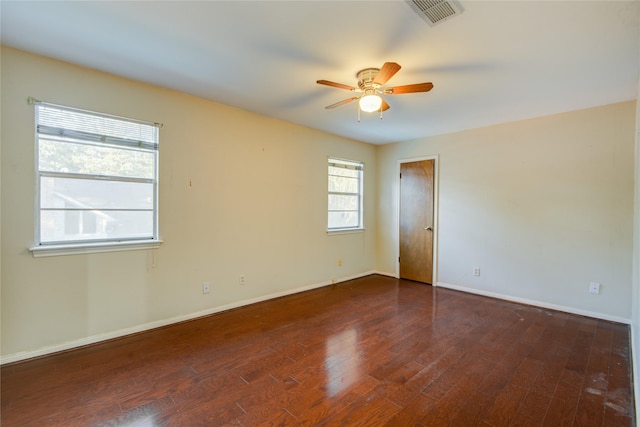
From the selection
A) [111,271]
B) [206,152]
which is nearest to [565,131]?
[206,152]

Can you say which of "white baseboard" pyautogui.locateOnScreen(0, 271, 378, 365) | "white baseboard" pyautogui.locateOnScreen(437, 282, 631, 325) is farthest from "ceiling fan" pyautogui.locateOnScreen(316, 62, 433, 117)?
"white baseboard" pyautogui.locateOnScreen(437, 282, 631, 325)

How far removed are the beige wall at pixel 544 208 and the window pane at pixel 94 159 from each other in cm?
413

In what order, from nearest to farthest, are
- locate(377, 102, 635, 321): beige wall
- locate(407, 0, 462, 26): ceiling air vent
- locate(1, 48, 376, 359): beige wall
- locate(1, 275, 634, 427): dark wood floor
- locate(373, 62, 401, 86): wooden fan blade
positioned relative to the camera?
locate(407, 0, 462, 26): ceiling air vent < locate(1, 275, 634, 427): dark wood floor < locate(373, 62, 401, 86): wooden fan blade < locate(1, 48, 376, 359): beige wall < locate(377, 102, 635, 321): beige wall

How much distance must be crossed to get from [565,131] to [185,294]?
196 inches

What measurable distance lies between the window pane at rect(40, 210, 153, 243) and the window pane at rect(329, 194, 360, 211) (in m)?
2.76

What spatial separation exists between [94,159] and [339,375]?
2.87 m

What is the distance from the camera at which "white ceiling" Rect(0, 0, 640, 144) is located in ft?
6.00

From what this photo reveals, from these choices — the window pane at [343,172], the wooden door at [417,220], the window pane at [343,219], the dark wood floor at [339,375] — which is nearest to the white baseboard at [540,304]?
the dark wood floor at [339,375]

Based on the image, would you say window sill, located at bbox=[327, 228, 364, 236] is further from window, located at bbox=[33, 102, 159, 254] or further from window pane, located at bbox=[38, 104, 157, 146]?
window pane, located at bbox=[38, 104, 157, 146]

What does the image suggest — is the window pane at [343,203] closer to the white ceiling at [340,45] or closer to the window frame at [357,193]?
the window frame at [357,193]

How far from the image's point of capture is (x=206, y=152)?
337 centimetres

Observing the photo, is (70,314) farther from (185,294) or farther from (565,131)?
(565,131)

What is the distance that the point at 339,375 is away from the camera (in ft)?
7.32

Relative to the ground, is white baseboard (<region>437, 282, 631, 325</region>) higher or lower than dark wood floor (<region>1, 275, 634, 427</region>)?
higher
